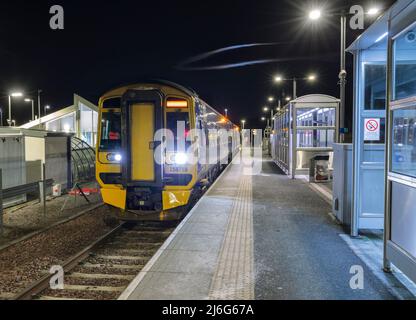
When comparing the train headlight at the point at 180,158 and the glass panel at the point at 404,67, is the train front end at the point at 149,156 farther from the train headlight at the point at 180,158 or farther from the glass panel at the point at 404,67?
the glass panel at the point at 404,67

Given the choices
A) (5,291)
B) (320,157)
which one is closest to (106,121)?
(5,291)

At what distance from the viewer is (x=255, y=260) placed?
5.39m

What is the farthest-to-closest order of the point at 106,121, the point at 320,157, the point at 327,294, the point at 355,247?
1. the point at 320,157
2. the point at 106,121
3. the point at 355,247
4. the point at 327,294

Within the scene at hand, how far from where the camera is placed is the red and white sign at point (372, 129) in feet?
21.6

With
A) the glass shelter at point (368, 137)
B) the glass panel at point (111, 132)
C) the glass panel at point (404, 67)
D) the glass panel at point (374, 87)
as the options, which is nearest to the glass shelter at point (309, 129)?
the glass panel at point (374, 87)

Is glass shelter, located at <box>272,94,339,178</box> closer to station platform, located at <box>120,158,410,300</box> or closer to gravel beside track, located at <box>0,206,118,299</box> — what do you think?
station platform, located at <box>120,158,410,300</box>

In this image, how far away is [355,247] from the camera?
19.8 feet

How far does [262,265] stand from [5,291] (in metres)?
3.21

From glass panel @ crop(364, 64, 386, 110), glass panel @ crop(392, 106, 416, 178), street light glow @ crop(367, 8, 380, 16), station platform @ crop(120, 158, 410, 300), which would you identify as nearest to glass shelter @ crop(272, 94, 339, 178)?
street light glow @ crop(367, 8, 380, 16)

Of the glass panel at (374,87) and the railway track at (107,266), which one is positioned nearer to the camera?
the railway track at (107,266)

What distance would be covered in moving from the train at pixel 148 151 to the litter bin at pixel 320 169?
7.39m

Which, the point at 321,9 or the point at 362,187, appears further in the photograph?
the point at 321,9
